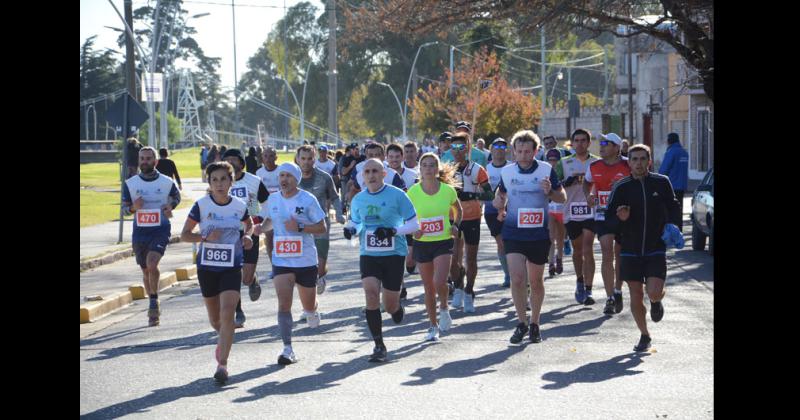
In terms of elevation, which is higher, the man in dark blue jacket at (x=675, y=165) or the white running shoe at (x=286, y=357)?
the man in dark blue jacket at (x=675, y=165)

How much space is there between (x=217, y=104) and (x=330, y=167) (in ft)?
433

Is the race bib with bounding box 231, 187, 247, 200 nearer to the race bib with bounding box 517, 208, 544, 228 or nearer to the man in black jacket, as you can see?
the race bib with bounding box 517, 208, 544, 228

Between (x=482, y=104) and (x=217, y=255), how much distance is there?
42747mm

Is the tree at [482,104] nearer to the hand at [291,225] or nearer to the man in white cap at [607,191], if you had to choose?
the man in white cap at [607,191]

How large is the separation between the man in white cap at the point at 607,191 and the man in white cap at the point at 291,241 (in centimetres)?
339

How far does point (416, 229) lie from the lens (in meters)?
10.0

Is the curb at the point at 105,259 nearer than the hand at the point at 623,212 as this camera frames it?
No

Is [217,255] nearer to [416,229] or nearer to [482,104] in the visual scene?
[416,229]

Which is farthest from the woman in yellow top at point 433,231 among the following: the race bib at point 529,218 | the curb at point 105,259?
the curb at point 105,259

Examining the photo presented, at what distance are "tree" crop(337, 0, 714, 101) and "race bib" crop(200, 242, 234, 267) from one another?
11.8m

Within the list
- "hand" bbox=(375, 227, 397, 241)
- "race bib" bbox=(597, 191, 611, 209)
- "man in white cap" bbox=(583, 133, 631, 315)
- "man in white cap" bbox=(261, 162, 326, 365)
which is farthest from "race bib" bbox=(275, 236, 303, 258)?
"race bib" bbox=(597, 191, 611, 209)

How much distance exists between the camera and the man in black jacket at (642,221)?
1005 cm
